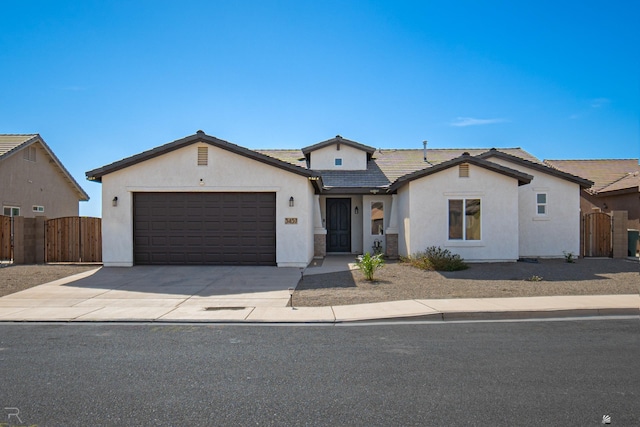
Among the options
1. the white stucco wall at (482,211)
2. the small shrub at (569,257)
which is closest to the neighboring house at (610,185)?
the small shrub at (569,257)

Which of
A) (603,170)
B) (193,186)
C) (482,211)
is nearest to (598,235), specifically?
(482,211)

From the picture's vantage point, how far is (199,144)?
15.7 meters

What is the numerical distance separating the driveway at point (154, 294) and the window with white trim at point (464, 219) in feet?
20.0

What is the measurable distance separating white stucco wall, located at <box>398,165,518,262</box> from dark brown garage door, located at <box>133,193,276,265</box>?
5.24m

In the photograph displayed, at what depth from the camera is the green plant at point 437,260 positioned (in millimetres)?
15109

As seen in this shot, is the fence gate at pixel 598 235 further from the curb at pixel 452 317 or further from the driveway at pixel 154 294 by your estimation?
the driveway at pixel 154 294

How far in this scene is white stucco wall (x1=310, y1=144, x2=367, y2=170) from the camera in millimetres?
22406

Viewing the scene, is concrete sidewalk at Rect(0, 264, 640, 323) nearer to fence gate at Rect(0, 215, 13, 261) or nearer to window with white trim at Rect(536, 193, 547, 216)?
fence gate at Rect(0, 215, 13, 261)

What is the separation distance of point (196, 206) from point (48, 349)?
960 cm

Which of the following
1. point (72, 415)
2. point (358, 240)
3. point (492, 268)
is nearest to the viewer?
point (72, 415)

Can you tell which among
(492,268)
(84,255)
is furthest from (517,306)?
(84,255)

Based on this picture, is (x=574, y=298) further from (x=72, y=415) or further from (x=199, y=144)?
(x=199, y=144)

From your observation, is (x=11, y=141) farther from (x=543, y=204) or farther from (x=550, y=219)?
(x=550, y=219)

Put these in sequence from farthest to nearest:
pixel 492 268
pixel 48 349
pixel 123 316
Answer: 1. pixel 492 268
2. pixel 123 316
3. pixel 48 349
